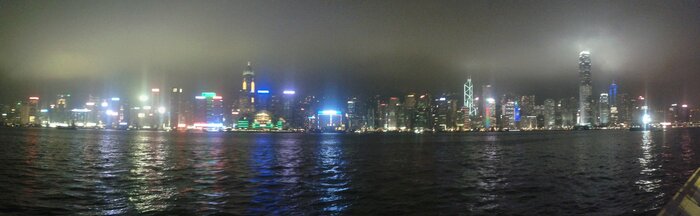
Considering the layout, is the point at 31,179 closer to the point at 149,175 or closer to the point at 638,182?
the point at 149,175

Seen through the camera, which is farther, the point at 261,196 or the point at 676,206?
the point at 261,196

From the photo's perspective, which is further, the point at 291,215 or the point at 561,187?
the point at 561,187

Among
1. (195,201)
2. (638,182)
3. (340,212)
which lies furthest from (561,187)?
(195,201)

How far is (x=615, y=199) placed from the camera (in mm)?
24203

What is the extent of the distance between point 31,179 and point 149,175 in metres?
7.04

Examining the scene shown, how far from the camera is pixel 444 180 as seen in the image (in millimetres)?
33000

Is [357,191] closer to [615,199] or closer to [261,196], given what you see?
[261,196]

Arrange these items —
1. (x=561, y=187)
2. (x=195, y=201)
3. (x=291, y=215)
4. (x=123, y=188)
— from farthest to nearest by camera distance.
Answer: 1. (x=561, y=187)
2. (x=123, y=188)
3. (x=195, y=201)
4. (x=291, y=215)

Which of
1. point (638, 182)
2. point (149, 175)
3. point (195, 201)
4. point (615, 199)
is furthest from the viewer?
point (149, 175)

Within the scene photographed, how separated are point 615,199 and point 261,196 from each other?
17.9 m

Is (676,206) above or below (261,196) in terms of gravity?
above

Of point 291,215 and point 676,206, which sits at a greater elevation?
point 676,206

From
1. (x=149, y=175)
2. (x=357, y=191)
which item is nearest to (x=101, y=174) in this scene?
(x=149, y=175)

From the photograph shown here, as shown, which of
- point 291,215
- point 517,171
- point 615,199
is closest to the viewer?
point 291,215
